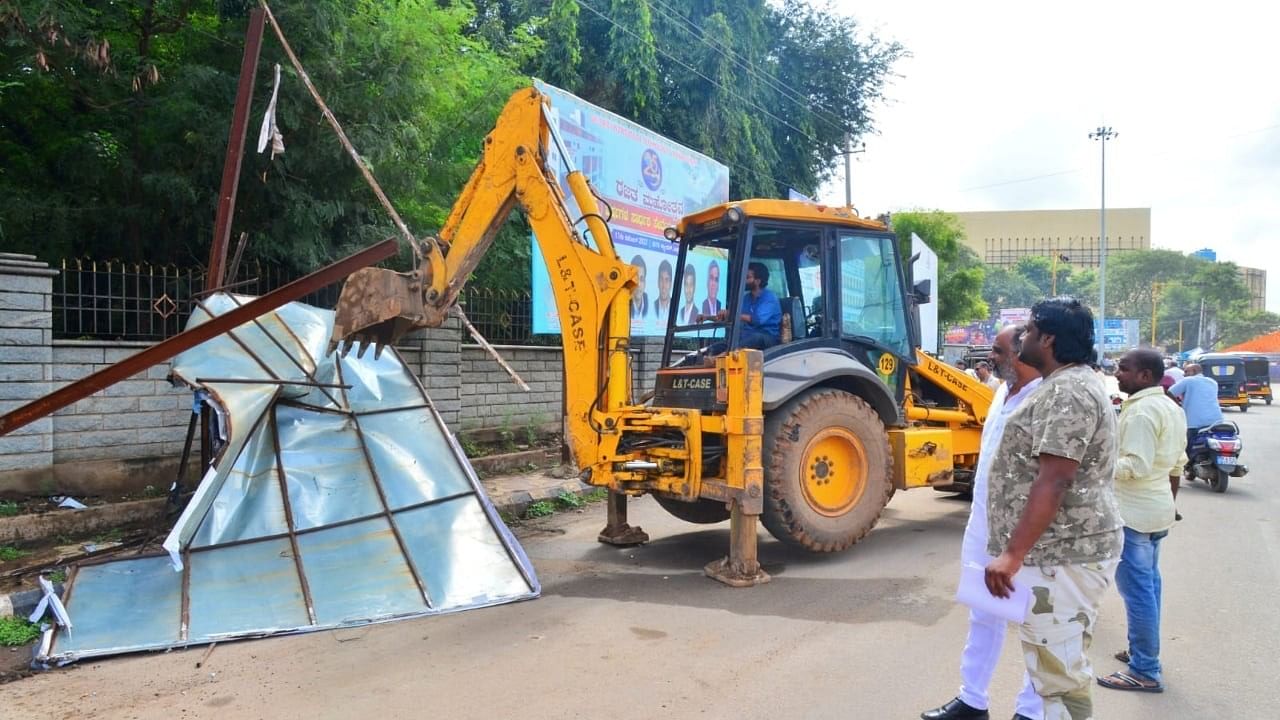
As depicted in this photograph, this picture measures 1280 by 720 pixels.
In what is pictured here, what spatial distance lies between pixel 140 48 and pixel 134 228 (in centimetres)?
175

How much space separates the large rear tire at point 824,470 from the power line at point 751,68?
1087 cm

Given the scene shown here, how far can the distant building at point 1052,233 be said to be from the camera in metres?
71.7

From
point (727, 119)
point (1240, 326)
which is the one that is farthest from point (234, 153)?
point (1240, 326)

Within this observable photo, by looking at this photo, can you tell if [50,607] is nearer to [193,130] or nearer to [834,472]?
[193,130]

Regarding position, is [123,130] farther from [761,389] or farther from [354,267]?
[761,389]

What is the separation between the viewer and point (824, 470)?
18.9ft

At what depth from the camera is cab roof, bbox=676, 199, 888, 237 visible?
226 inches

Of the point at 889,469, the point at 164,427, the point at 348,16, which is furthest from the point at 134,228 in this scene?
the point at 889,469

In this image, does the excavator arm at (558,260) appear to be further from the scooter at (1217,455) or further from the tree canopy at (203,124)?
the scooter at (1217,455)

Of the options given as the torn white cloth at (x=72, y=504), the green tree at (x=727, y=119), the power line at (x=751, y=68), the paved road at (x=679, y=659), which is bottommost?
the paved road at (x=679, y=659)

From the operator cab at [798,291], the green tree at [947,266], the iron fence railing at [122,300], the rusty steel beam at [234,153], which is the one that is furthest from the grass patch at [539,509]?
the green tree at [947,266]

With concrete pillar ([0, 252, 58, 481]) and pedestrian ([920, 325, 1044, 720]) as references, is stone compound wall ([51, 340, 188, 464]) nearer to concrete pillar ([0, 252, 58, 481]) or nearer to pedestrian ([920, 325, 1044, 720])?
concrete pillar ([0, 252, 58, 481])

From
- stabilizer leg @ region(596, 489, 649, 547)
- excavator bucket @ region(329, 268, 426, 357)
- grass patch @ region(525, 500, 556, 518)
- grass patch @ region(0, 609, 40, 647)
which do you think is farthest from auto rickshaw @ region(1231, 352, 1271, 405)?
grass patch @ region(0, 609, 40, 647)

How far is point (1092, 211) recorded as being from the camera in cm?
7169
